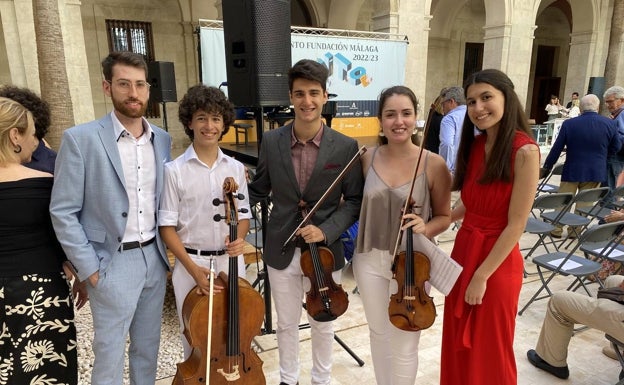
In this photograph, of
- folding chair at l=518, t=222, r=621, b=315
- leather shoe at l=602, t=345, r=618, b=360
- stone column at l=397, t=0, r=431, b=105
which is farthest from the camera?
stone column at l=397, t=0, r=431, b=105

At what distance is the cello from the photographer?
1.75 metres

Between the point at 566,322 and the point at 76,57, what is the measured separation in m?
8.50

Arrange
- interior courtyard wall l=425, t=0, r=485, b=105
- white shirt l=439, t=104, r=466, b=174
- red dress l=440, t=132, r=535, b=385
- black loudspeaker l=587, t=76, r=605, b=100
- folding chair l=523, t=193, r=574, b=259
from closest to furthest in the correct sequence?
red dress l=440, t=132, r=535, b=385
folding chair l=523, t=193, r=574, b=259
white shirt l=439, t=104, r=466, b=174
black loudspeaker l=587, t=76, r=605, b=100
interior courtyard wall l=425, t=0, r=485, b=105

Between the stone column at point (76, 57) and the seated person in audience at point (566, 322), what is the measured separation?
812 cm

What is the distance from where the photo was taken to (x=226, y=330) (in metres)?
1.82

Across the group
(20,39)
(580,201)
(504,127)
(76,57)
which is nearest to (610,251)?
(580,201)

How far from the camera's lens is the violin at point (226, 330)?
1.76m

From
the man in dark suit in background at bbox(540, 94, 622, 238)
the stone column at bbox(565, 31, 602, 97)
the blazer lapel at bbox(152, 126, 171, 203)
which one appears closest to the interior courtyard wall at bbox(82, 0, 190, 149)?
the man in dark suit in background at bbox(540, 94, 622, 238)

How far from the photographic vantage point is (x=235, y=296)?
1.82 m

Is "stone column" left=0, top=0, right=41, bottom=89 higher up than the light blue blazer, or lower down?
higher up

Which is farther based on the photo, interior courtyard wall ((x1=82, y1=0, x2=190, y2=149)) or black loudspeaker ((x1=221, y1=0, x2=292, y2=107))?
interior courtyard wall ((x1=82, y1=0, x2=190, y2=149))

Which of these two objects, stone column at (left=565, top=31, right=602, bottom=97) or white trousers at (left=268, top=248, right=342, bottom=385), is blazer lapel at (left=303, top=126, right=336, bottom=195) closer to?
white trousers at (left=268, top=248, right=342, bottom=385)

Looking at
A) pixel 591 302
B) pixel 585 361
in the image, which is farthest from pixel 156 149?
pixel 585 361

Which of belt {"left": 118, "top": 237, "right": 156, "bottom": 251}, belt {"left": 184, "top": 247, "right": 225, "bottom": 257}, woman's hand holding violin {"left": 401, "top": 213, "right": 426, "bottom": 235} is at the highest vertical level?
woman's hand holding violin {"left": 401, "top": 213, "right": 426, "bottom": 235}
